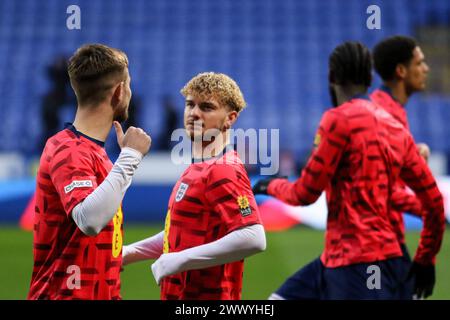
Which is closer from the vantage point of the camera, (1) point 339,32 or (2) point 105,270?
(2) point 105,270

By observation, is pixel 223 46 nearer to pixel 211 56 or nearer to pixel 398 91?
pixel 211 56

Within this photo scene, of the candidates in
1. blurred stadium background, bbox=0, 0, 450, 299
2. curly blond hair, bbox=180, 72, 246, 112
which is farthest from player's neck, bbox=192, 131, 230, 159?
blurred stadium background, bbox=0, 0, 450, 299

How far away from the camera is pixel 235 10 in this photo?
60.7 feet

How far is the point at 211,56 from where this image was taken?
17344 mm

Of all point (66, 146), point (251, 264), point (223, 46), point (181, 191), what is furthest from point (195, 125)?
point (223, 46)

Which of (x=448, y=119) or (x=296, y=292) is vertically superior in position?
(x=448, y=119)

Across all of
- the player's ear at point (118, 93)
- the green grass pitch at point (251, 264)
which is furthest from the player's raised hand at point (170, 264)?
the green grass pitch at point (251, 264)

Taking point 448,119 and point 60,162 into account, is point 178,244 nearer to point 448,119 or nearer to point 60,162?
point 60,162

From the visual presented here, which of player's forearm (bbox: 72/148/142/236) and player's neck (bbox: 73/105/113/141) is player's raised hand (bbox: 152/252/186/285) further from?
player's neck (bbox: 73/105/113/141)

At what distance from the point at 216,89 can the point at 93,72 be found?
519mm


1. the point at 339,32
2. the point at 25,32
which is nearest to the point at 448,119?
the point at 339,32

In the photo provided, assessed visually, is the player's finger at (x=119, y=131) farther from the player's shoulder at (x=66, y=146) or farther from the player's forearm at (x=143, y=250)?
the player's forearm at (x=143, y=250)

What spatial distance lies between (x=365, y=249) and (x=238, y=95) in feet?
3.36

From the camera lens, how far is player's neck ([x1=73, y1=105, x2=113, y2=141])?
306 cm
